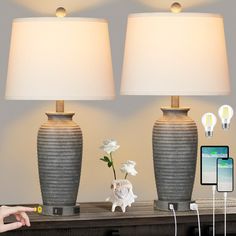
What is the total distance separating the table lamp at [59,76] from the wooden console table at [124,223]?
0.44 ft

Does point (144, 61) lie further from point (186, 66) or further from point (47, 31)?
point (47, 31)

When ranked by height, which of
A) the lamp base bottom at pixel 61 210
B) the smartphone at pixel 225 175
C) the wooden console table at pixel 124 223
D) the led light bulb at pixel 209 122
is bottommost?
the wooden console table at pixel 124 223

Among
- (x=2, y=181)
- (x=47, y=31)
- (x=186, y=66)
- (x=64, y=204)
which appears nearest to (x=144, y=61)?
(x=186, y=66)

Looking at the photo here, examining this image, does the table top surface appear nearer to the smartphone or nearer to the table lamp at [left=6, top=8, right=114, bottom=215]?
the table lamp at [left=6, top=8, right=114, bottom=215]

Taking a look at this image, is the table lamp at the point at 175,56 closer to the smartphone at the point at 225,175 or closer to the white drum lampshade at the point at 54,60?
the white drum lampshade at the point at 54,60

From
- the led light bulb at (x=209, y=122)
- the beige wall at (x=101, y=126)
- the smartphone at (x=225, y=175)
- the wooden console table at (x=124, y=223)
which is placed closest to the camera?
the smartphone at (x=225, y=175)

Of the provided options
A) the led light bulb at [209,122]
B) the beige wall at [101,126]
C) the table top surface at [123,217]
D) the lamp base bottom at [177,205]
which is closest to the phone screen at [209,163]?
the led light bulb at [209,122]

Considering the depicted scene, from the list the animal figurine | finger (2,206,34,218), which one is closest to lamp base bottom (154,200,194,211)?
the animal figurine

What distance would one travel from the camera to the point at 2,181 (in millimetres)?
3779

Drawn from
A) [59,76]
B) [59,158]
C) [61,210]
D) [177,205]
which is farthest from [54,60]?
[177,205]

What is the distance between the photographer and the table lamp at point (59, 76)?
10.8ft

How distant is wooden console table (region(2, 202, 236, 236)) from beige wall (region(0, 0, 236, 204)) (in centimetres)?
40

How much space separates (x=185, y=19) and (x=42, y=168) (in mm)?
832

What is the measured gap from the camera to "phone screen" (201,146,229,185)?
2625 millimetres
